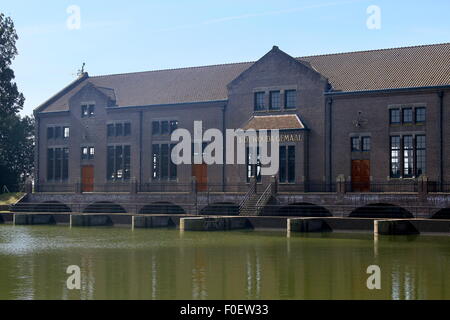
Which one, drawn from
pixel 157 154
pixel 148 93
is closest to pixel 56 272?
pixel 157 154

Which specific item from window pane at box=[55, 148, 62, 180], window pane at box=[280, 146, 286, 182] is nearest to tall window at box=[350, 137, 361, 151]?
window pane at box=[280, 146, 286, 182]

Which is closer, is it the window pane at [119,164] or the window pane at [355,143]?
the window pane at [355,143]

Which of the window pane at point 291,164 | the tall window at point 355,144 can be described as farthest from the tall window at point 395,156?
the window pane at point 291,164

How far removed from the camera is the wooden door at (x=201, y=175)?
2100 inches

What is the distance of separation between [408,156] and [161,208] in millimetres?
17619

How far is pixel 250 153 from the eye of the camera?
165 ft

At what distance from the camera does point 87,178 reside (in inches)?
2320

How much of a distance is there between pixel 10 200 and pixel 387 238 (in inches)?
1402

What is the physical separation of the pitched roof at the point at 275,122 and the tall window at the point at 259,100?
1003 mm

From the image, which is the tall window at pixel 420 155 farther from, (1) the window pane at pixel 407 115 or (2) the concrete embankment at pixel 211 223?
(2) the concrete embankment at pixel 211 223

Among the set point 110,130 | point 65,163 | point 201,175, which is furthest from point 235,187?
point 65,163

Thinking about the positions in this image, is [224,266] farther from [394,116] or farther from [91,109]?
[91,109]
